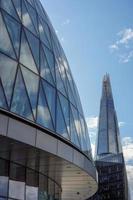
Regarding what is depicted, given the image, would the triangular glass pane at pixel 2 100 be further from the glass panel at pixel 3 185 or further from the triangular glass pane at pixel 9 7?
the triangular glass pane at pixel 9 7

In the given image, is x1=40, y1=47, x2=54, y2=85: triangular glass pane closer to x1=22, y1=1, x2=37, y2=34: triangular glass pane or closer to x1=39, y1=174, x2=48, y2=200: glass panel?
x1=22, y1=1, x2=37, y2=34: triangular glass pane

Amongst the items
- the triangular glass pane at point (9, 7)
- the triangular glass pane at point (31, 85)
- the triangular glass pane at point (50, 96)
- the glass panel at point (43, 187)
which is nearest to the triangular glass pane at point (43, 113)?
the triangular glass pane at point (31, 85)

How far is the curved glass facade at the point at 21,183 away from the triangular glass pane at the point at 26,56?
5090mm

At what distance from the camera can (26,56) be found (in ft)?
69.2

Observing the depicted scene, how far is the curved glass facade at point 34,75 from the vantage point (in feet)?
62.3

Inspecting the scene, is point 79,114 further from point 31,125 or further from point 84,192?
point 31,125

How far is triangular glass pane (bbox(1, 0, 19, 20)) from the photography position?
2139cm

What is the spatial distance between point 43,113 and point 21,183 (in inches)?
153

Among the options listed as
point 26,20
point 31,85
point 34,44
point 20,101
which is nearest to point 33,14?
point 26,20

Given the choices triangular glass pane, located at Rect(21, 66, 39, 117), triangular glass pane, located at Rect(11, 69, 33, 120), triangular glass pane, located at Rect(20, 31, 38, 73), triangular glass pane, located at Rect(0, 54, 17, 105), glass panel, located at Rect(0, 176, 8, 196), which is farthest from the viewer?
triangular glass pane, located at Rect(20, 31, 38, 73)

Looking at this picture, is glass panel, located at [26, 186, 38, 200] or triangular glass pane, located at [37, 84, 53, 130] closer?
triangular glass pane, located at [37, 84, 53, 130]

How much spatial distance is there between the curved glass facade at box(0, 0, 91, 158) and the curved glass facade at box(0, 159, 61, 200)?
278 cm

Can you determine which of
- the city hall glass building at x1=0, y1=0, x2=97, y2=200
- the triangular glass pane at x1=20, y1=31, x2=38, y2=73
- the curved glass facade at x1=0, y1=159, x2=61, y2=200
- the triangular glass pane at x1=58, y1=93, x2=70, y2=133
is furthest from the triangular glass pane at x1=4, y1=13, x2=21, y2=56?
the curved glass facade at x1=0, y1=159, x2=61, y2=200

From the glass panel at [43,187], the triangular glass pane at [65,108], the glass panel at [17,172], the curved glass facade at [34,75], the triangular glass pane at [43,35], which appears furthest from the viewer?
the triangular glass pane at [43,35]
